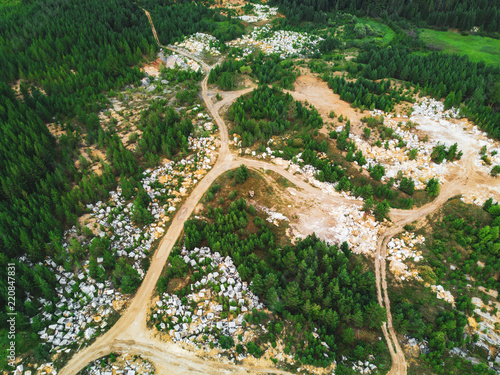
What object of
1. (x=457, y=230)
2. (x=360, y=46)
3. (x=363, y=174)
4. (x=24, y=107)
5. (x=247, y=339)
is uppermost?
(x=360, y=46)

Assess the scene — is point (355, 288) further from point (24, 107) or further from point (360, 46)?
point (360, 46)

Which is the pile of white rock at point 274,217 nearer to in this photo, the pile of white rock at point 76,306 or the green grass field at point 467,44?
the pile of white rock at point 76,306

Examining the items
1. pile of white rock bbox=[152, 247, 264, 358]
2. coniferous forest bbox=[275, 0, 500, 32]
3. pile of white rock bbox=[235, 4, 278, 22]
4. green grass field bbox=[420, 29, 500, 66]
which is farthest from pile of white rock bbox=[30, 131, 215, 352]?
green grass field bbox=[420, 29, 500, 66]

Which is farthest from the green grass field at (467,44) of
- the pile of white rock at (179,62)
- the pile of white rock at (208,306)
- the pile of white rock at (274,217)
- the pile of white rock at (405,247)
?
the pile of white rock at (208,306)

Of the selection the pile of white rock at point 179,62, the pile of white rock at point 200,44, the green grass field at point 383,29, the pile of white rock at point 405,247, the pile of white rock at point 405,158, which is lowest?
the pile of white rock at point 405,247

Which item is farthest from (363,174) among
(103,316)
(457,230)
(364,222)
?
(103,316)

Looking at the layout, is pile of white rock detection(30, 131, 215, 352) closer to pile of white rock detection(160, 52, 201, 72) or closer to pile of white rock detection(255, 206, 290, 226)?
pile of white rock detection(255, 206, 290, 226)
